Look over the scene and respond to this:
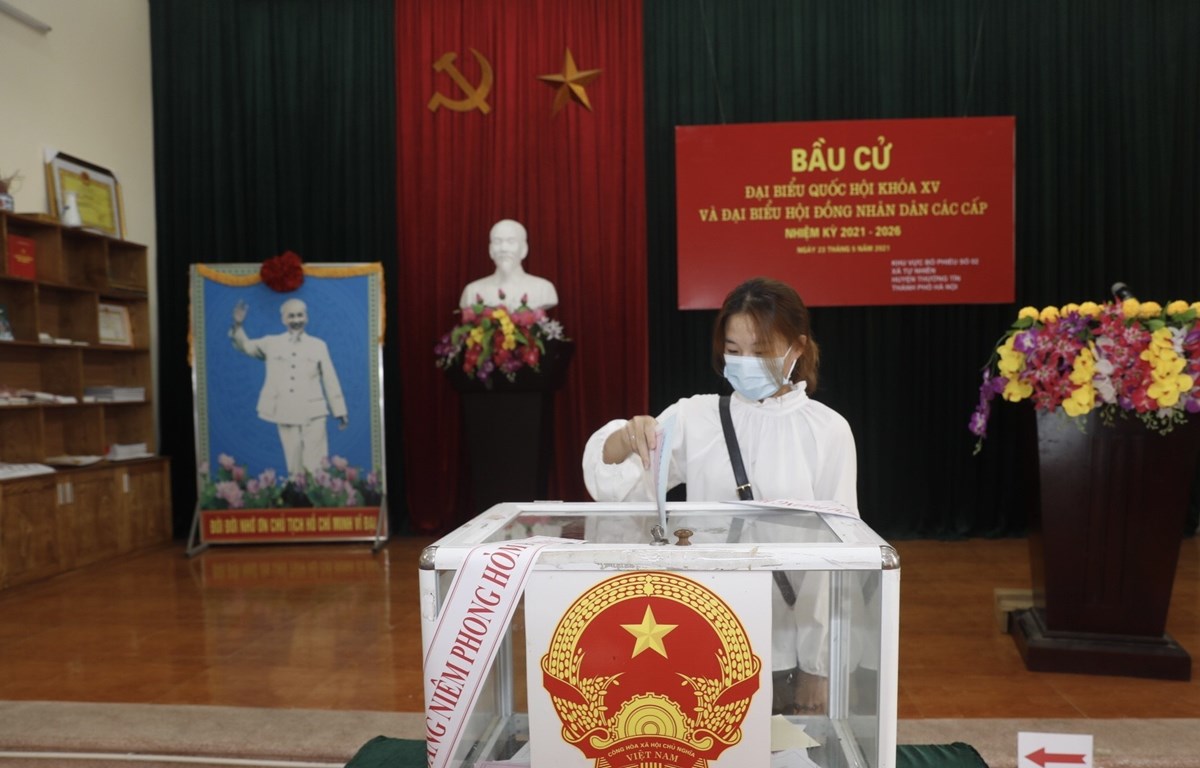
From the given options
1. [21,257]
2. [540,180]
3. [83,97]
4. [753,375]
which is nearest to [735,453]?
[753,375]

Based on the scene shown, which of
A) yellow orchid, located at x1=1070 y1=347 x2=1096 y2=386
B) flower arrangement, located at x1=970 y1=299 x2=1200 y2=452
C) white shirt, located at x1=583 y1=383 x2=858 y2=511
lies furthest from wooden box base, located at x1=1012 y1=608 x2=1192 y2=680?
white shirt, located at x1=583 y1=383 x2=858 y2=511

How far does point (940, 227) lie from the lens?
4.86 m

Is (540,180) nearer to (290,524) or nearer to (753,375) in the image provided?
(290,524)

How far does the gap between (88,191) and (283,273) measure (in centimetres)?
118

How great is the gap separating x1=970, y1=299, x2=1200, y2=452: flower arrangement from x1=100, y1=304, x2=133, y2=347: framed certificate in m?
4.52

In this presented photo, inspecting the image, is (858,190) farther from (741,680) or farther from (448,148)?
(741,680)

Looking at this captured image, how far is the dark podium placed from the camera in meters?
4.48

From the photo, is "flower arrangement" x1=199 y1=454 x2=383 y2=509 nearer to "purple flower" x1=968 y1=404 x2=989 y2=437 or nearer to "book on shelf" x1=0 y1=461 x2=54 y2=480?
"book on shelf" x1=0 y1=461 x2=54 y2=480

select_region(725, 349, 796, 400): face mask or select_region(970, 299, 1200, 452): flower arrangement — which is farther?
select_region(970, 299, 1200, 452): flower arrangement

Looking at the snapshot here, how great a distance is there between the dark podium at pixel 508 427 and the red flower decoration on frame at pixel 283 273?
3.39 ft

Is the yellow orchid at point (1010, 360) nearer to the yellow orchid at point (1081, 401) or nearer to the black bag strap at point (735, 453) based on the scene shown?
the yellow orchid at point (1081, 401)

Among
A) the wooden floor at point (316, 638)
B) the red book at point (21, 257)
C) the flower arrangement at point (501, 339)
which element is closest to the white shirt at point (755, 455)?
the wooden floor at point (316, 638)

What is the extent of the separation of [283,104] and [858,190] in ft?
11.2

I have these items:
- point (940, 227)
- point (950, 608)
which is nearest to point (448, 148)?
point (940, 227)
